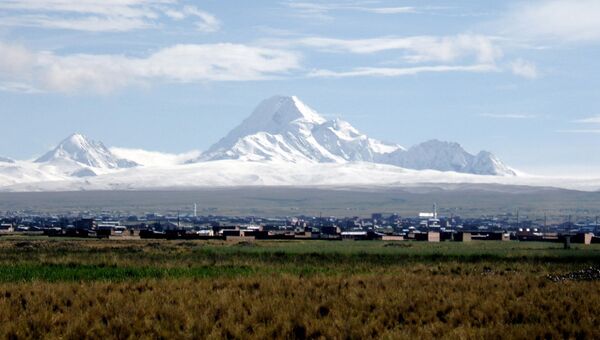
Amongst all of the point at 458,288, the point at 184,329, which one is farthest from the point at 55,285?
the point at 458,288

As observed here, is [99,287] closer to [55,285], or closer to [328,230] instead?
[55,285]

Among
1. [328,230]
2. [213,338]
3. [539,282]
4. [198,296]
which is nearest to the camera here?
[213,338]

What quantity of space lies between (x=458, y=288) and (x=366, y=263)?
18.5 meters

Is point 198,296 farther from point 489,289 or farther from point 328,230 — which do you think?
point 328,230

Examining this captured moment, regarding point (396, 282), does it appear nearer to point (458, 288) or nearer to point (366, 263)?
point (458, 288)

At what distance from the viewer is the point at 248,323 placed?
25.9m

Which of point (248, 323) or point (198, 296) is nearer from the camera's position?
point (248, 323)

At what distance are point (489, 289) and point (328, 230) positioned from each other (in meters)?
112

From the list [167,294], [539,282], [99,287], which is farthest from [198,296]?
[539,282]

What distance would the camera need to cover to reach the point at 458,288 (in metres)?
33.2

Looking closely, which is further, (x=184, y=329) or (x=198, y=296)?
(x=198, y=296)

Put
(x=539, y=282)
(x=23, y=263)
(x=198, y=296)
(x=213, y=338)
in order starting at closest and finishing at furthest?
1. (x=213, y=338)
2. (x=198, y=296)
3. (x=539, y=282)
4. (x=23, y=263)

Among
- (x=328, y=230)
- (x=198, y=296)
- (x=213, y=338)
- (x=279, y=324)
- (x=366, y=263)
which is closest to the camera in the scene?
(x=213, y=338)

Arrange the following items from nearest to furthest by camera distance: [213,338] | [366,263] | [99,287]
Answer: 1. [213,338]
2. [99,287]
3. [366,263]
